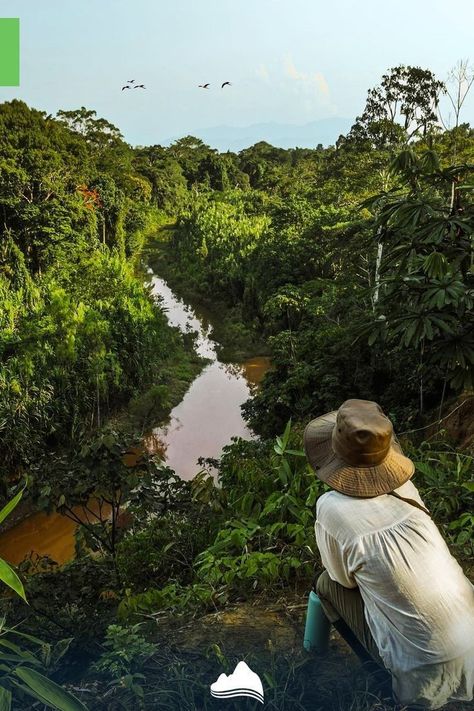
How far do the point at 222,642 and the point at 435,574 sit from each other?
0.98m

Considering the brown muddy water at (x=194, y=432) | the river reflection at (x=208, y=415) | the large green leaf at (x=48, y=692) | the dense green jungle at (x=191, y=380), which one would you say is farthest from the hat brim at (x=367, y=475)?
the river reflection at (x=208, y=415)

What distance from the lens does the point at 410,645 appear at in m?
1.44

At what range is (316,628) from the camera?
1.81 meters

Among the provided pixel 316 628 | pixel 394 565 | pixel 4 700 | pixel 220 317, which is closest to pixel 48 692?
pixel 4 700

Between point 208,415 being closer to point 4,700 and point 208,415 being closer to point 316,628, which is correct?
point 316,628

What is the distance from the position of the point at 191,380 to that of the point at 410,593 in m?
12.3

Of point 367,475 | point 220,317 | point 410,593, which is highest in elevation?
point 367,475

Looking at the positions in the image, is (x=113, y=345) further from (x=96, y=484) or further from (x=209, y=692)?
(x=209, y=692)

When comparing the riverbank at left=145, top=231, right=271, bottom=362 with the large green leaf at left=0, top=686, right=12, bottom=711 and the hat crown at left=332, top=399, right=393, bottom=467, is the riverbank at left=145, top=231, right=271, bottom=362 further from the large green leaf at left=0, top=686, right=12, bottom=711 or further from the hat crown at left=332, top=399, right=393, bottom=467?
the large green leaf at left=0, top=686, right=12, bottom=711

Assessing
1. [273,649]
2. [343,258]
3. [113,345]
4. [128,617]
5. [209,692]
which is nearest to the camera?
[209,692]

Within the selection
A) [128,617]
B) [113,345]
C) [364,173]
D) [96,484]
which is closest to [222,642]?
[128,617]

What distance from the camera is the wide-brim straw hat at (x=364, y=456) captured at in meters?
1.50

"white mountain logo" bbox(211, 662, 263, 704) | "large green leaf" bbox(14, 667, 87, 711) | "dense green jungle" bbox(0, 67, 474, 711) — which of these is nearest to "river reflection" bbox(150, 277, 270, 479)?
"dense green jungle" bbox(0, 67, 474, 711)

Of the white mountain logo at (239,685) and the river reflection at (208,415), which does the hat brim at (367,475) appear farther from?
the river reflection at (208,415)
